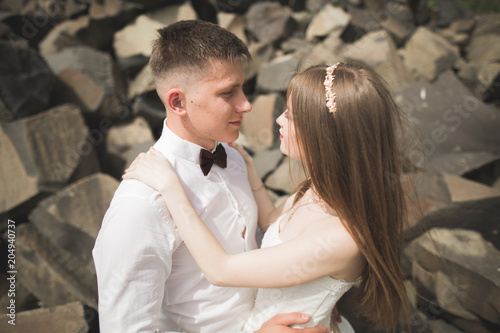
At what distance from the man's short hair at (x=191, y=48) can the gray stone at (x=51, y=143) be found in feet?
6.98

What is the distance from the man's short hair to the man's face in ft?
0.15

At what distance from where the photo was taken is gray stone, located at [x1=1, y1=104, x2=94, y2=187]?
9.96ft

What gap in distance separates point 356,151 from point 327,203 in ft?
0.91

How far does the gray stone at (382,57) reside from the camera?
4.61 meters

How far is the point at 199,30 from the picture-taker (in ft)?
5.03

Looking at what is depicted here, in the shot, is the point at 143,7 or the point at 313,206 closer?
the point at 313,206

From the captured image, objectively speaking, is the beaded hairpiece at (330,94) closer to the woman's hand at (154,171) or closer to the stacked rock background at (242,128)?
the stacked rock background at (242,128)

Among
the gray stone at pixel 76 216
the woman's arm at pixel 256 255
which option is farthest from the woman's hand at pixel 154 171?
the gray stone at pixel 76 216

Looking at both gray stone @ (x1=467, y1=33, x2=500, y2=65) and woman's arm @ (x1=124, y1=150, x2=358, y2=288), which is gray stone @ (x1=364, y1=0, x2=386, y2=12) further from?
woman's arm @ (x1=124, y1=150, x2=358, y2=288)

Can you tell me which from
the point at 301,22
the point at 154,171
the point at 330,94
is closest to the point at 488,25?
the point at 301,22

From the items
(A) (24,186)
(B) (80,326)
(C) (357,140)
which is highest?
(C) (357,140)

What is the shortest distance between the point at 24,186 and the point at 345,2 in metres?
6.11

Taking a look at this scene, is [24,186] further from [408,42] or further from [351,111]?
[408,42]

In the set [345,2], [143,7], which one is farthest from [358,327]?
[345,2]
